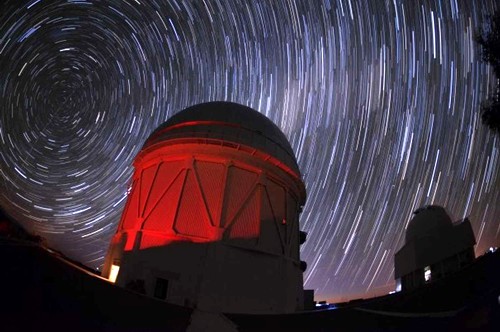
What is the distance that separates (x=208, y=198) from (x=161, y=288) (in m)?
4.46

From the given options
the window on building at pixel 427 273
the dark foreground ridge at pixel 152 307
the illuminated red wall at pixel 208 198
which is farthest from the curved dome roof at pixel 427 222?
the dark foreground ridge at pixel 152 307

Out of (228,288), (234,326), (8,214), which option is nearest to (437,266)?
(228,288)

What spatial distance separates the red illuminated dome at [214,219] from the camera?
1438 centimetres

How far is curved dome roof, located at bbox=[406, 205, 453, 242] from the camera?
92.6ft

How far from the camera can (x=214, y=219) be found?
50.6 feet

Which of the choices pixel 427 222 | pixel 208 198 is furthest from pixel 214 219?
pixel 427 222

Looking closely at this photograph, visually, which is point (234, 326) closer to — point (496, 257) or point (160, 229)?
point (160, 229)

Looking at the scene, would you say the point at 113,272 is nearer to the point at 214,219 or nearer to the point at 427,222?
the point at 214,219

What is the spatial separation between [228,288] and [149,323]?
5844 mm

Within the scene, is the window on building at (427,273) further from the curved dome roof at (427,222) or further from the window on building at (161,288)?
the window on building at (161,288)

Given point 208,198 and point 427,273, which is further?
point 427,273

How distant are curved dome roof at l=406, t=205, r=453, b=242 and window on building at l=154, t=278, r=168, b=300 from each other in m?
23.1

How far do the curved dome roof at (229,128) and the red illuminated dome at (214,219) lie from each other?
63mm

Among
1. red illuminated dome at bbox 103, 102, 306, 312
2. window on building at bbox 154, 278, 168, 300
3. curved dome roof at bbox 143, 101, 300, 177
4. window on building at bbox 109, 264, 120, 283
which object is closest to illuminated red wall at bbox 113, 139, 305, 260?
red illuminated dome at bbox 103, 102, 306, 312
